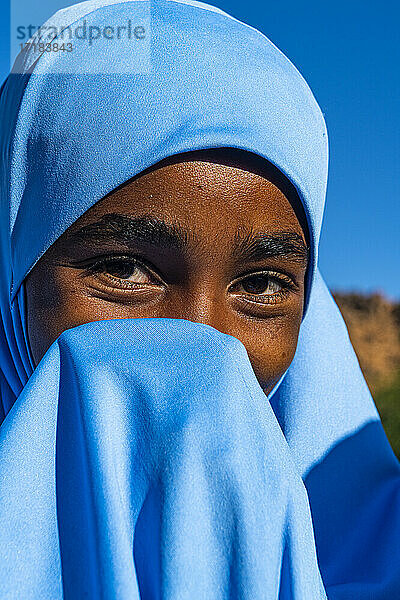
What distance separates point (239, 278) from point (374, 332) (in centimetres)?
1083

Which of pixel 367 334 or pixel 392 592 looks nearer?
pixel 392 592

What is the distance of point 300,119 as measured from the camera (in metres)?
1.62

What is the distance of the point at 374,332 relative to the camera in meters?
11.9

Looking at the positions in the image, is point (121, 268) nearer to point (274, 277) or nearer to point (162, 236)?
point (162, 236)

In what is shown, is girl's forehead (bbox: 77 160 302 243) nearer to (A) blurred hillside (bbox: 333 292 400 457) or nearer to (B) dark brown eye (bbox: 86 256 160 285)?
(B) dark brown eye (bbox: 86 256 160 285)

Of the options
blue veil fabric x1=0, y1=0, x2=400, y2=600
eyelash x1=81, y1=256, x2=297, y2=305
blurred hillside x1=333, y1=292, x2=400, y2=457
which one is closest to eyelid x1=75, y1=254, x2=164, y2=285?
Answer: eyelash x1=81, y1=256, x2=297, y2=305

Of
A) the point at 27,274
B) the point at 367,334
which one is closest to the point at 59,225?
the point at 27,274

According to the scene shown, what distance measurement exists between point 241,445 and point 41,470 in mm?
300

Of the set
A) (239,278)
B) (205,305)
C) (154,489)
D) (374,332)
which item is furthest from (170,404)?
(374,332)

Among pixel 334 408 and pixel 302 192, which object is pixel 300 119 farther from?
pixel 334 408

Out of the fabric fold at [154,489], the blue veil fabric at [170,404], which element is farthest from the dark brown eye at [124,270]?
the fabric fold at [154,489]

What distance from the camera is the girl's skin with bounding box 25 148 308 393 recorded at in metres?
1.34

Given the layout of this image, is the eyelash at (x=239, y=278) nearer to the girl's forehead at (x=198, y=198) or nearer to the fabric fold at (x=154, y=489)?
the girl's forehead at (x=198, y=198)

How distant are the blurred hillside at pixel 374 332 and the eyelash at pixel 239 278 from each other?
7438 mm
